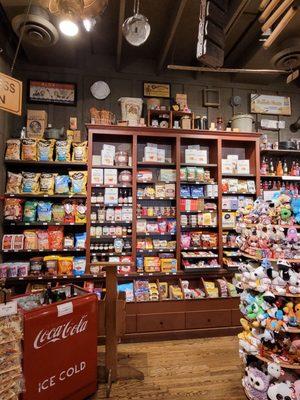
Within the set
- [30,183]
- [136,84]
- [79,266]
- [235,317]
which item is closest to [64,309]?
[79,266]

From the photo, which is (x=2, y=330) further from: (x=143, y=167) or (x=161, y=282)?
(x=143, y=167)

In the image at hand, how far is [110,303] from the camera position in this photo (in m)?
2.58

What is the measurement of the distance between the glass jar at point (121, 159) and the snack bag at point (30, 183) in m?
1.17

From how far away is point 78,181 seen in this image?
379cm

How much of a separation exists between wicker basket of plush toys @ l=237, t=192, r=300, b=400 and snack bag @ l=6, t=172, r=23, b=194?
3053 mm

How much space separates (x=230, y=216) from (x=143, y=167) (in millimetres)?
1588

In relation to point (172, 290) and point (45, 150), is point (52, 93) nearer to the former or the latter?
point (45, 150)

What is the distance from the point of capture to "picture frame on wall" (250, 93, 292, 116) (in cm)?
473

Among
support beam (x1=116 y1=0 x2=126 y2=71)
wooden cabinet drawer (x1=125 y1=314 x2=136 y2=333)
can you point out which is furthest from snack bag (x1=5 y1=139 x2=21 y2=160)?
wooden cabinet drawer (x1=125 y1=314 x2=136 y2=333)

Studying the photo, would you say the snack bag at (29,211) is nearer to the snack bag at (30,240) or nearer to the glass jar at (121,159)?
the snack bag at (30,240)

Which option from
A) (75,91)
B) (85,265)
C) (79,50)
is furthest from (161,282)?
(79,50)

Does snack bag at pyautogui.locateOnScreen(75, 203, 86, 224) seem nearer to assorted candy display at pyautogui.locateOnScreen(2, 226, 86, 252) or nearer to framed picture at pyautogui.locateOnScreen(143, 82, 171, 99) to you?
assorted candy display at pyautogui.locateOnScreen(2, 226, 86, 252)

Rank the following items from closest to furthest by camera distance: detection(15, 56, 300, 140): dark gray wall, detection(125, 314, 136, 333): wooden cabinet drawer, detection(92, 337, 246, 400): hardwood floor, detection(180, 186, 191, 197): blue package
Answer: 1. detection(92, 337, 246, 400): hardwood floor
2. detection(125, 314, 136, 333): wooden cabinet drawer
3. detection(180, 186, 191, 197): blue package
4. detection(15, 56, 300, 140): dark gray wall

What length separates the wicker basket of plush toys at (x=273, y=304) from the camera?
83.1 inches
